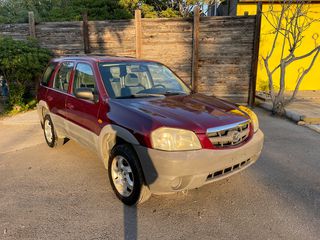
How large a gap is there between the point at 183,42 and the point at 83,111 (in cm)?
579

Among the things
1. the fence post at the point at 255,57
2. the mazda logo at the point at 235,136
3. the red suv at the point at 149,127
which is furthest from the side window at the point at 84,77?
the fence post at the point at 255,57

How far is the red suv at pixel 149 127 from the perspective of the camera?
3.03 metres

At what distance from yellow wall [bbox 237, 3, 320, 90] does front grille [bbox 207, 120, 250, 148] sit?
8530 millimetres

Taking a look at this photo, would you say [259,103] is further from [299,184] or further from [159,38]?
[299,184]

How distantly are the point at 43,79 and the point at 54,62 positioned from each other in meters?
0.50

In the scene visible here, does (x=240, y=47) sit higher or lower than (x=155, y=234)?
higher

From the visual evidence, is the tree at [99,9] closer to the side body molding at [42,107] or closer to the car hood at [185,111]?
the side body molding at [42,107]

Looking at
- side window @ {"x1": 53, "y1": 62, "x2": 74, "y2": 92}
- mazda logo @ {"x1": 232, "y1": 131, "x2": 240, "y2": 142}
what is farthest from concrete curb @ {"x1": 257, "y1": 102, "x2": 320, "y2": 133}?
side window @ {"x1": 53, "y1": 62, "x2": 74, "y2": 92}

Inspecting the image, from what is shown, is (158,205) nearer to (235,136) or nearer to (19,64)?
(235,136)

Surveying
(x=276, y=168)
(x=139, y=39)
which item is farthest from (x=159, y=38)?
(x=276, y=168)

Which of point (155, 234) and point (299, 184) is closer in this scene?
point (155, 234)

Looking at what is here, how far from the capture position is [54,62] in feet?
17.9

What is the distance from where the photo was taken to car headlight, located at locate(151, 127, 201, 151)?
3.01 m

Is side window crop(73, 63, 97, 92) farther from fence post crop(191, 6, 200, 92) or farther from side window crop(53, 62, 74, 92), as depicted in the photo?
fence post crop(191, 6, 200, 92)
